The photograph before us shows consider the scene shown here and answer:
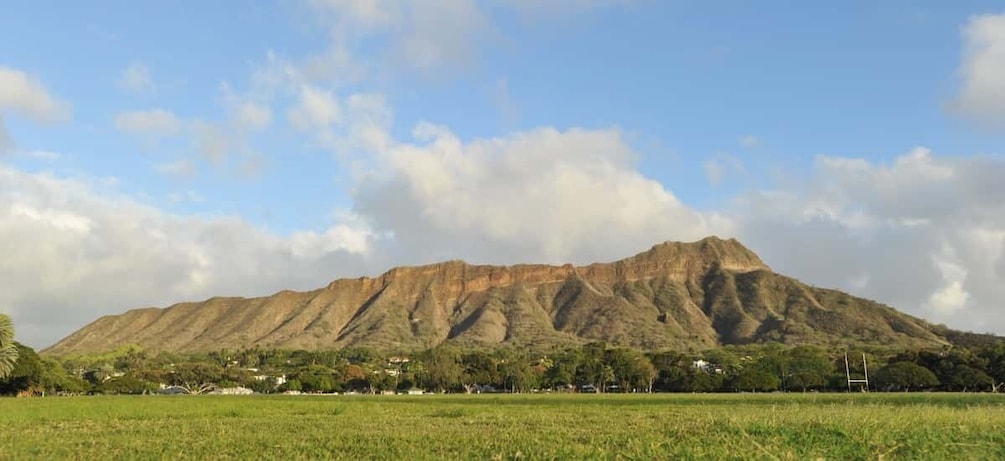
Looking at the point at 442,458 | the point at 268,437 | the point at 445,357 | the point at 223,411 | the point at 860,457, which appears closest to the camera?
the point at 860,457

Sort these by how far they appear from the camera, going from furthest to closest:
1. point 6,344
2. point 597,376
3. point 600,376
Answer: point 597,376 < point 600,376 < point 6,344

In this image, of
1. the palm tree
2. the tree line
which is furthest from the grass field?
the tree line

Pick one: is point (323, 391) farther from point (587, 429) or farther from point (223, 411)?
point (587, 429)

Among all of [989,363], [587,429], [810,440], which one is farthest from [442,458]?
[989,363]

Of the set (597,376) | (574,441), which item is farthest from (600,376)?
(574,441)

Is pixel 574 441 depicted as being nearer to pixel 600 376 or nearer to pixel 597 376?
pixel 600 376

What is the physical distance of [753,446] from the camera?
504 inches

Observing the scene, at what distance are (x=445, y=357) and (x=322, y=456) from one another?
463 ft

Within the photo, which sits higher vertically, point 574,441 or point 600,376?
point 600,376

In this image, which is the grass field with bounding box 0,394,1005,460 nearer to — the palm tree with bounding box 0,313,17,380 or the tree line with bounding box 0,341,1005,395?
the palm tree with bounding box 0,313,17,380

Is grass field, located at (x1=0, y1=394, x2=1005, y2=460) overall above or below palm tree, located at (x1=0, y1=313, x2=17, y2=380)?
below

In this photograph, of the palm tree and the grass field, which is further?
the palm tree

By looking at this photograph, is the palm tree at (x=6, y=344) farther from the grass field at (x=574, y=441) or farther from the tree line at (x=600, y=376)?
the grass field at (x=574, y=441)

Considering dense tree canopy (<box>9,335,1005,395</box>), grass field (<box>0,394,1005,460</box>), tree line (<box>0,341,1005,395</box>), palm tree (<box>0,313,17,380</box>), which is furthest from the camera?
dense tree canopy (<box>9,335,1005,395</box>)
